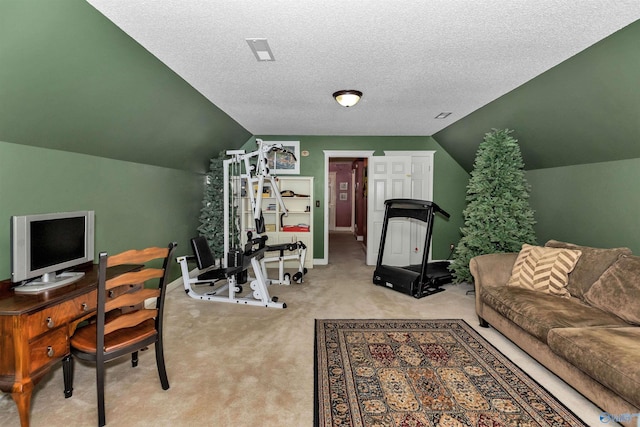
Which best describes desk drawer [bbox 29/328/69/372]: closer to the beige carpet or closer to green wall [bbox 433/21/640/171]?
the beige carpet

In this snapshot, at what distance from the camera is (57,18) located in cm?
177

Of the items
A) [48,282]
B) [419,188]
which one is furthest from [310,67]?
[419,188]

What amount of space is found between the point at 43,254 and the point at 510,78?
4.13 meters

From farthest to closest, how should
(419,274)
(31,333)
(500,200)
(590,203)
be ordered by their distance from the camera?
(419,274) < (500,200) < (590,203) < (31,333)

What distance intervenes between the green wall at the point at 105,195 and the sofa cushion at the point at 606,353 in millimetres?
3854

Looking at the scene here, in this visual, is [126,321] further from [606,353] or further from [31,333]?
[606,353]

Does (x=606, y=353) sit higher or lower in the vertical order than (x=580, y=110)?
lower

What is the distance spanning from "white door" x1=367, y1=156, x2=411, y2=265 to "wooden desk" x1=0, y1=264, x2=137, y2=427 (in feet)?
15.9

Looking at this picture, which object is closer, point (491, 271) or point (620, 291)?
point (620, 291)

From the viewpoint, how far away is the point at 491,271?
3268mm

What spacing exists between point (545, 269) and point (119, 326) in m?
3.46

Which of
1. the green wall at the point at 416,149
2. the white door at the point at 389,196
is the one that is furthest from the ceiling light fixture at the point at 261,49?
the white door at the point at 389,196

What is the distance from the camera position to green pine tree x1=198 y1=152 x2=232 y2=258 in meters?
5.16

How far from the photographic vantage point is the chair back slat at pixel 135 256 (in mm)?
1745
